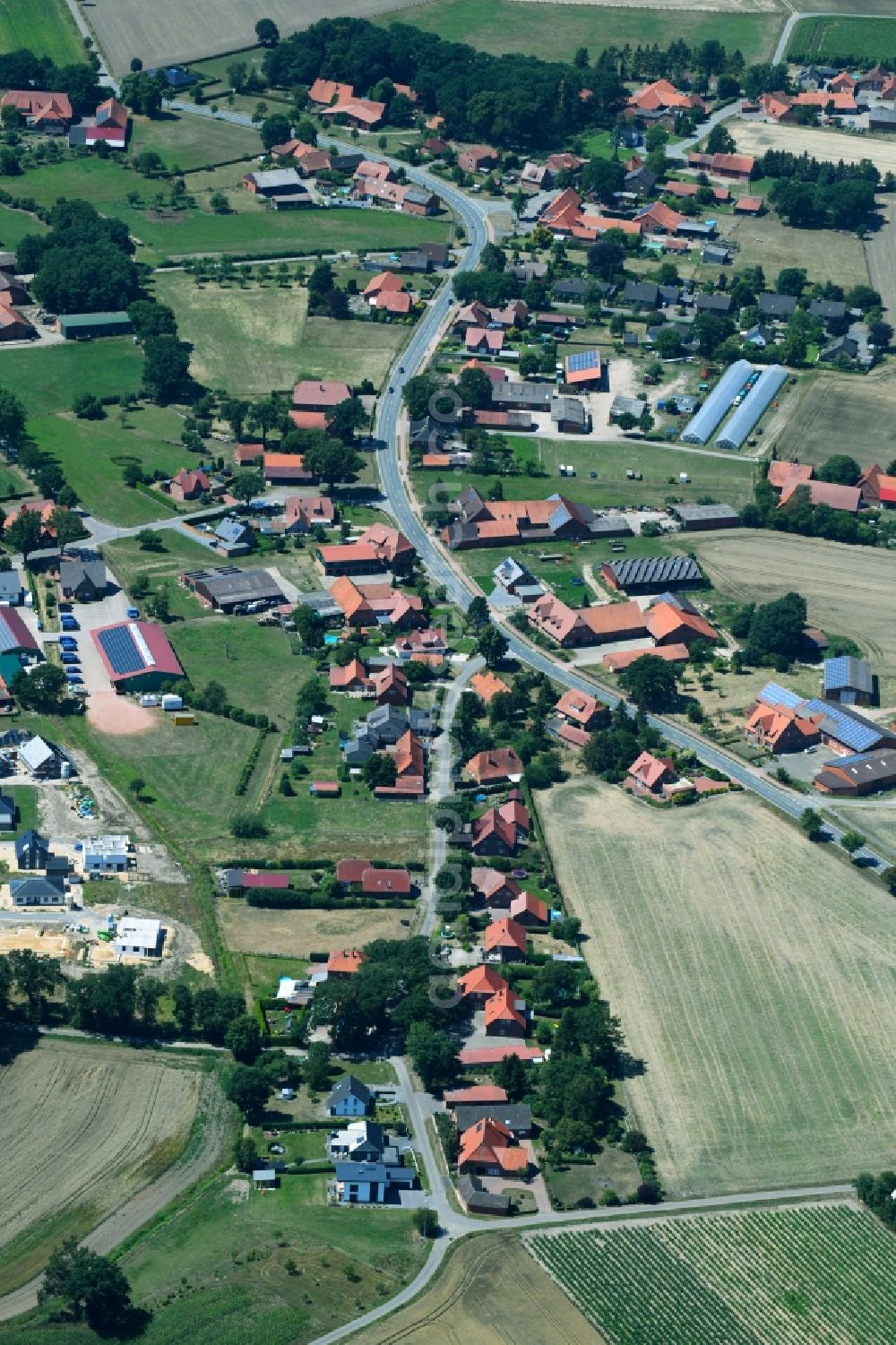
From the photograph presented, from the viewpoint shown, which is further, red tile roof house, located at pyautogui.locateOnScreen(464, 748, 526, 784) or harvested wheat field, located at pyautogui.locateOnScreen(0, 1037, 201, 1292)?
red tile roof house, located at pyautogui.locateOnScreen(464, 748, 526, 784)

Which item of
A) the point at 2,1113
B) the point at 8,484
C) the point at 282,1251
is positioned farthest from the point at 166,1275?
the point at 8,484

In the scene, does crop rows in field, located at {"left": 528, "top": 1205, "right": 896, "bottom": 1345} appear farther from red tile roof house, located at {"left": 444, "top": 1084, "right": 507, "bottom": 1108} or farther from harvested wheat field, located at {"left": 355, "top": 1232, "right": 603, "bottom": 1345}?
red tile roof house, located at {"left": 444, "top": 1084, "right": 507, "bottom": 1108}

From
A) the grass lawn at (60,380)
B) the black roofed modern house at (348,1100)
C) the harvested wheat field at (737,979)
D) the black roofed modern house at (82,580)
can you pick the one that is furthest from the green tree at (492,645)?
the grass lawn at (60,380)

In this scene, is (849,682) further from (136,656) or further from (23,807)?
(23,807)

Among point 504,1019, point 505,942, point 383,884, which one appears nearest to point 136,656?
point 383,884

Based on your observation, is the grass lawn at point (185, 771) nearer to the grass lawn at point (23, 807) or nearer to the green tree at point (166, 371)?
the grass lawn at point (23, 807)

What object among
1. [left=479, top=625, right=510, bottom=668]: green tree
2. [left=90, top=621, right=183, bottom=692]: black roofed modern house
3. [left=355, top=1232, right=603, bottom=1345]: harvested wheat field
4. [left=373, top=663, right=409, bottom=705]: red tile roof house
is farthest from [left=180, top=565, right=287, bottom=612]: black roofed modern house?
[left=355, top=1232, right=603, bottom=1345]: harvested wheat field

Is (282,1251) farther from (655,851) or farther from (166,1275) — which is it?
(655,851)
